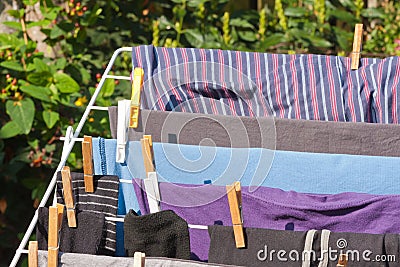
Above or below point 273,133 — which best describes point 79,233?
below

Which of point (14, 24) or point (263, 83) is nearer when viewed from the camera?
point (263, 83)

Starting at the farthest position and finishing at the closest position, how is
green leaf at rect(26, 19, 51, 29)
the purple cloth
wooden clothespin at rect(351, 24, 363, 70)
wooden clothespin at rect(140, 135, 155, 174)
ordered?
green leaf at rect(26, 19, 51, 29) → wooden clothespin at rect(351, 24, 363, 70) → wooden clothespin at rect(140, 135, 155, 174) → the purple cloth

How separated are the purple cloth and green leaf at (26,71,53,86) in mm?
1015

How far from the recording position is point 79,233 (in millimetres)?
1211

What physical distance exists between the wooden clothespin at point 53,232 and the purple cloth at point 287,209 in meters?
0.18

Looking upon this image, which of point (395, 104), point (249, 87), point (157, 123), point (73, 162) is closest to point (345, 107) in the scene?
point (395, 104)

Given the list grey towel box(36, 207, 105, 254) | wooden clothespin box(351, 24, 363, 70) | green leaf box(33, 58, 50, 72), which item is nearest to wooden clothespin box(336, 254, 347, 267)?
grey towel box(36, 207, 105, 254)

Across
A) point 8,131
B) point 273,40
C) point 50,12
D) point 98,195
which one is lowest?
point 8,131

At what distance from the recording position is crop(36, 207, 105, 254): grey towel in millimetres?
1206

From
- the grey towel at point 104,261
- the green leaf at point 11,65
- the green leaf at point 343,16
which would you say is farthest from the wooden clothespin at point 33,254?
the green leaf at point 343,16

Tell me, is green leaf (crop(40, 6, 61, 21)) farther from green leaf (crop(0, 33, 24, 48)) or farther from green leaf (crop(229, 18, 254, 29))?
green leaf (crop(229, 18, 254, 29))

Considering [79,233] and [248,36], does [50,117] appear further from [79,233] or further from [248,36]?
[79,233]

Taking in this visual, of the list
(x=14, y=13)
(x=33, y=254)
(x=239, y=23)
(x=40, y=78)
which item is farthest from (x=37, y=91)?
(x=33, y=254)

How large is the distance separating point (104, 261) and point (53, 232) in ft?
0.33
